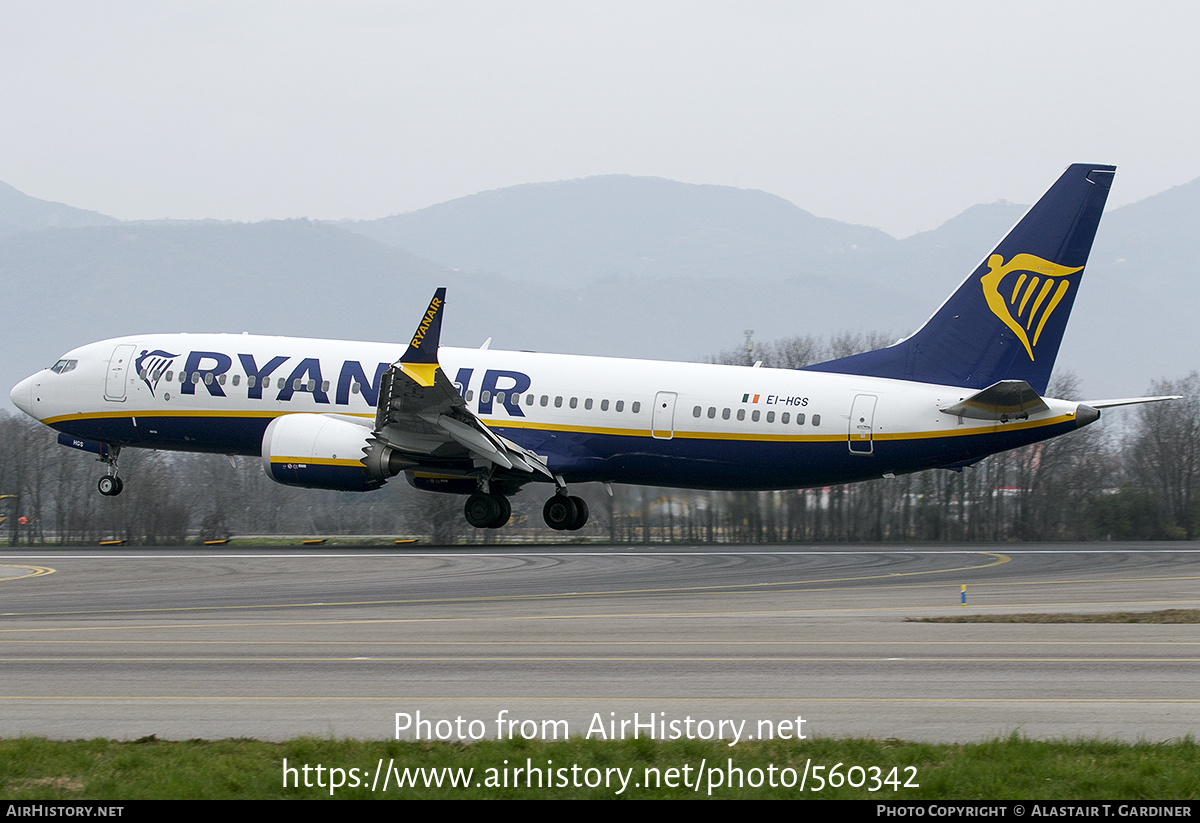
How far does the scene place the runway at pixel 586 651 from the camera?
12008 millimetres

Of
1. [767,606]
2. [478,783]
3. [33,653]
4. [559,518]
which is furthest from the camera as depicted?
[559,518]

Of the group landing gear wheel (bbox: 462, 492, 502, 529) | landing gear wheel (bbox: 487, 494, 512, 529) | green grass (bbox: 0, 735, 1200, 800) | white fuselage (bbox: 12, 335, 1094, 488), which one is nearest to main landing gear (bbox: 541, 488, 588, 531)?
white fuselage (bbox: 12, 335, 1094, 488)

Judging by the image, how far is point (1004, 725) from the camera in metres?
11.6

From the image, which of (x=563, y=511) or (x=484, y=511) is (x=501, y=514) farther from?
(x=563, y=511)

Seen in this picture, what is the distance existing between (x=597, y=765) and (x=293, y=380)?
90.6 ft

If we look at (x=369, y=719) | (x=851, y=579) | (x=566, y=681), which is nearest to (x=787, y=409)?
(x=851, y=579)

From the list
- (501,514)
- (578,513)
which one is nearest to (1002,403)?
(578,513)

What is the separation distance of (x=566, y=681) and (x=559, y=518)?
73.2 ft

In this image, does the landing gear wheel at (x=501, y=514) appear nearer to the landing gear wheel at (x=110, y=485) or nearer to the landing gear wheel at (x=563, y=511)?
the landing gear wheel at (x=563, y=511)

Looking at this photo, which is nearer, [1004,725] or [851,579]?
[1004,725]

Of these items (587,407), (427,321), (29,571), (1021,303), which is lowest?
(29,571)

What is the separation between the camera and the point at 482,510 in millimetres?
34750

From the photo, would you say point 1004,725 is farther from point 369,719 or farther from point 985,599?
point 985,599

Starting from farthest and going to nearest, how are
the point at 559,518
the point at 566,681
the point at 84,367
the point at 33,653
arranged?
the point at 84,367 → the point at 559,518 → the point at 33,653 → the point at 566,681
